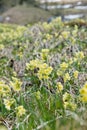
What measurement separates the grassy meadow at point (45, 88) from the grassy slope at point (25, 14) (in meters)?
42.9

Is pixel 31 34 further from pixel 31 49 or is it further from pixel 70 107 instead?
pixel 70 107

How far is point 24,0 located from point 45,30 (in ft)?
144

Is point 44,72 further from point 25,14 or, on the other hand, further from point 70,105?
point 25,14

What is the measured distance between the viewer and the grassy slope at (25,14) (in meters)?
49.7

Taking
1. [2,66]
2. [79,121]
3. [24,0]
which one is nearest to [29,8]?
[24,0]

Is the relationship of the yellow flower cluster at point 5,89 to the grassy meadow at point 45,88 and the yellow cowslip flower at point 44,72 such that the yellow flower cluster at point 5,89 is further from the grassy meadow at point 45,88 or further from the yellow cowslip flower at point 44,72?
the yellow cowslip flower at point 44,72

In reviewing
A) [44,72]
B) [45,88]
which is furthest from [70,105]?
[45,88]

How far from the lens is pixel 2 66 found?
5301 millimetres

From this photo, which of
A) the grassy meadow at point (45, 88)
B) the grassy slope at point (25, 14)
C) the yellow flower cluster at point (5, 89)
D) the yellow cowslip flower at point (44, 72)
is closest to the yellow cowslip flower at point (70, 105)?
the grassy meadow at point (45, 88)

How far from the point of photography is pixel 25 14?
51.4 meters

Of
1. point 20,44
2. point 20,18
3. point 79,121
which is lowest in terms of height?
point 20,18

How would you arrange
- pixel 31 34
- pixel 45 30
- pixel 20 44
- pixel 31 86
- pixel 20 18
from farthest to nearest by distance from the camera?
pixel 20 18 < pixel 45 30 < pixel 31 34 < pixel 20 44 < pixel 31 86

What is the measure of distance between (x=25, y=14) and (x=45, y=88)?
4845cm

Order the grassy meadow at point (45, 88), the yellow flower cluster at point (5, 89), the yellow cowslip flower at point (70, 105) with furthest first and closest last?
the yellow flower cluster at point (5, 89)
the yellow cowslip flower at point (70, 105)
the grassy meadow at point (45, 88)
